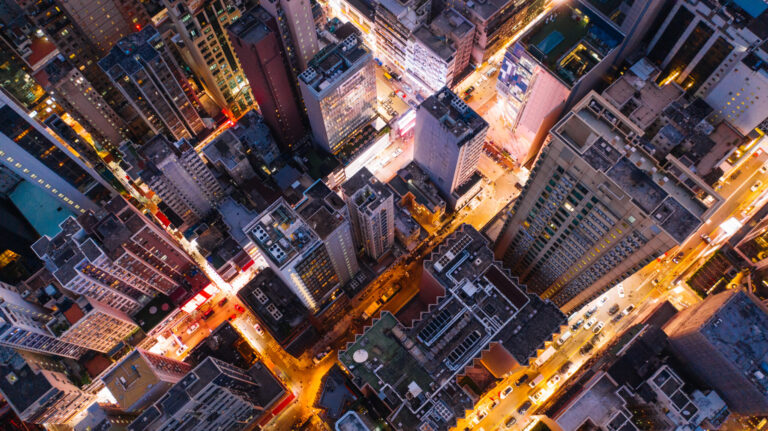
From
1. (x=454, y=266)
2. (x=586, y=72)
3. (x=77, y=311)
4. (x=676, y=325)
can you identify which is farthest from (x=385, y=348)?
(x=586, y=72)

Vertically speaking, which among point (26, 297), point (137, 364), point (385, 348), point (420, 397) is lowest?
point (420, 397)

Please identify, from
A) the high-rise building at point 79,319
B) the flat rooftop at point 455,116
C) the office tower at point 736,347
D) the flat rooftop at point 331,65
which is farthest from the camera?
the flat rooftop at point 331,65

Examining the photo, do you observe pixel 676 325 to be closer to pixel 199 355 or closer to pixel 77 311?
pixel 199 355

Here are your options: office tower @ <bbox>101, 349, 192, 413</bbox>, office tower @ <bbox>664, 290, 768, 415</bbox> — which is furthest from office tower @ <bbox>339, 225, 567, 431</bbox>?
office tower @ <bbox>101, 349, 192, 413</bbox>

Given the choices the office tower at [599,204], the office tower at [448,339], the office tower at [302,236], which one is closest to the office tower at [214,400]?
the office tower at [302,236]

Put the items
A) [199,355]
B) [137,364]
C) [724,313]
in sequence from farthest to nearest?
[199,355] < [137,364] < [724,313]

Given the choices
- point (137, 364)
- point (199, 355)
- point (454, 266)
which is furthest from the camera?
point (199, 355)

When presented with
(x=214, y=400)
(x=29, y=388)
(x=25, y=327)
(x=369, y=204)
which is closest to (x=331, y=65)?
(x=369, y=204)

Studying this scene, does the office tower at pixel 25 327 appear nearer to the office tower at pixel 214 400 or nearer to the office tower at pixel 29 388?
the office tower at pixel 29 388
